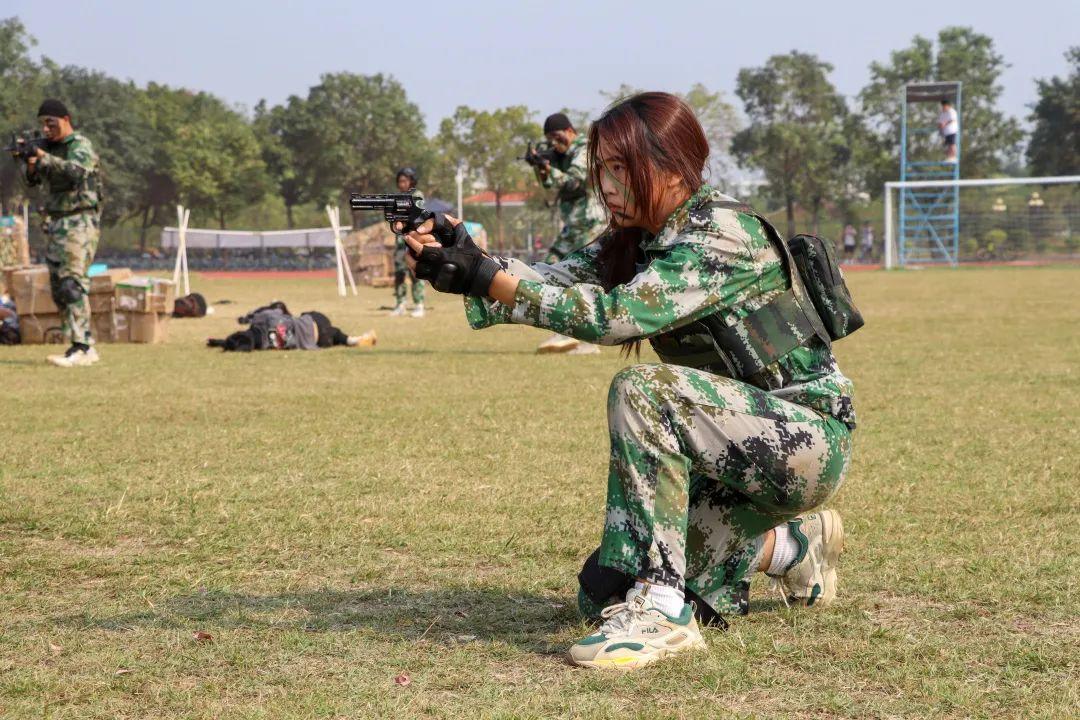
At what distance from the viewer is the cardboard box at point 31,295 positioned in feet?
47.1

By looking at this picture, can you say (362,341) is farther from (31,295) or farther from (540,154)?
(31,295)

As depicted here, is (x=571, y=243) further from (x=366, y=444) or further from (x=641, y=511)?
(x=641, y=511)

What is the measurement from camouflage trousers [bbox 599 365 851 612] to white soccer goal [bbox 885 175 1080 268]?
39991 millimetres

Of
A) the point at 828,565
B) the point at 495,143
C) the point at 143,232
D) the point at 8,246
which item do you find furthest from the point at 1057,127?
the point at 828,565

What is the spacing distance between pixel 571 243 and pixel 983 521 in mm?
7867

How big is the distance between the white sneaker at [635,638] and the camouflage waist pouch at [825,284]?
88cm

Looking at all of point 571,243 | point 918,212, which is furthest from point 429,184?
point 571,243

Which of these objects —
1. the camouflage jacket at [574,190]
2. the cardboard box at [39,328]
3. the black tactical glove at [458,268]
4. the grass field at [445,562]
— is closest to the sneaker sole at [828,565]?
the grass field at [445,562]

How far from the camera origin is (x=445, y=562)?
4.52m

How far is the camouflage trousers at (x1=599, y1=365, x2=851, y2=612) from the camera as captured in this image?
330cm

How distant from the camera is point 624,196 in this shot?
11.3 feet

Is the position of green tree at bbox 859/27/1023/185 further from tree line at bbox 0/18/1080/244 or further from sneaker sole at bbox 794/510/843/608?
sneaker sole at bbox 794/510/843/608

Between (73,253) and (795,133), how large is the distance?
73.5 m

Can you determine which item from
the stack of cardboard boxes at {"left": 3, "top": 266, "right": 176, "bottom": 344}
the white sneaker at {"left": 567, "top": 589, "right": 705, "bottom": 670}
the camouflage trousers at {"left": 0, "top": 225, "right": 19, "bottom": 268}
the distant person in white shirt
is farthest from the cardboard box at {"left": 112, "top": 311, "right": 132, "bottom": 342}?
the distant person in white shirt
